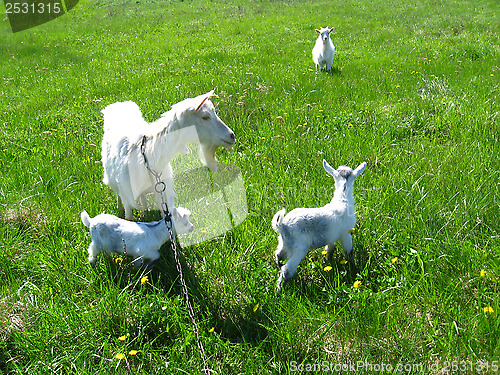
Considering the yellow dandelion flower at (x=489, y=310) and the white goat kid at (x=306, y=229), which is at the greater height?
the white goat kid at (x=306, y=229)

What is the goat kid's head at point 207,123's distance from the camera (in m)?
3.16

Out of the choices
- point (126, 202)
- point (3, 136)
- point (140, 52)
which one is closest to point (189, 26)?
point (140, 52)

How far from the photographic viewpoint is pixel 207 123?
3264 mm

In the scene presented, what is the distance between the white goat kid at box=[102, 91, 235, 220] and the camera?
3188mm

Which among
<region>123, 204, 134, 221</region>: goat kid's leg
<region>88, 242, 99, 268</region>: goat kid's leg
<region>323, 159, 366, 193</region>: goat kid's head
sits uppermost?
<region>323, 159, 366, 193</region>: goat kid's head

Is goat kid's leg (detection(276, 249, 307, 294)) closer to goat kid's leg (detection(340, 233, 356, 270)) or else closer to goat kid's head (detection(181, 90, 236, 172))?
goat kid's leg (detection(340, 233, 356, 270))

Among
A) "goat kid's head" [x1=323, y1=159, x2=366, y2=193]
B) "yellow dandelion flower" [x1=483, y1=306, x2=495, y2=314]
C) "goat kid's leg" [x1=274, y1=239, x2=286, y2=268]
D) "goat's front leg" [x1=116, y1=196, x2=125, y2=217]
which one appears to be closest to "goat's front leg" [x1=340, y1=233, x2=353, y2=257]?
"goat kid's head" [x1=323, y1=159, x2=366, y2=193]

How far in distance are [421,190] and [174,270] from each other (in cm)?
254

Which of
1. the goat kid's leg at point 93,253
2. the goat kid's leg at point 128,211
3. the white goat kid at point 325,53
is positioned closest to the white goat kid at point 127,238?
the goat kid's leg at point 93,253

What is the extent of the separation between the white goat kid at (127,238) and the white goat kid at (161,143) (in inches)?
15.1

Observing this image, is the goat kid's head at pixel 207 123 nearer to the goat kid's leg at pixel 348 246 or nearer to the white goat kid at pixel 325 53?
the goat kid's leg at pixel 348 246

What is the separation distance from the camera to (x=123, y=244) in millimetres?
3021

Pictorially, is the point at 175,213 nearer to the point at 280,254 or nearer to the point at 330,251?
the point at 280,254

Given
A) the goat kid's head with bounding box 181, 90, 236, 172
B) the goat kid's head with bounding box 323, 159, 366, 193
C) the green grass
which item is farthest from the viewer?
the goat kid's head with bounding box 181, 90, 236, 172
